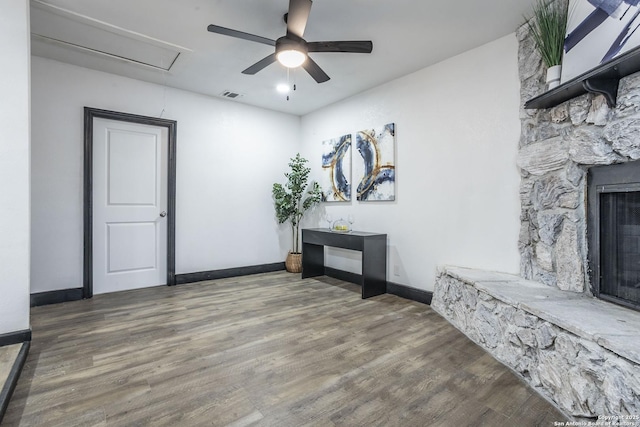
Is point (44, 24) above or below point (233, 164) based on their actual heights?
above

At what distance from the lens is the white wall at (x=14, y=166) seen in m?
2.25

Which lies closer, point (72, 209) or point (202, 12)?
point (202, 12)

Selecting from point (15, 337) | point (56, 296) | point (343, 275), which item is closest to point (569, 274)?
point (343, 275)

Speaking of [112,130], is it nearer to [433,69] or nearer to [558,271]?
[433,69]

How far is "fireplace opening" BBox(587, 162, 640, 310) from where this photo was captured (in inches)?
78.7

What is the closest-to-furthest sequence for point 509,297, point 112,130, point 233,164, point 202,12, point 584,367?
point 584,367, point 509,297, point 202,12, point 112,130, point 233,164

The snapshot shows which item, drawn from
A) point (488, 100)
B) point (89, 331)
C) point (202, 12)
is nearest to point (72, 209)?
point (89, 331)

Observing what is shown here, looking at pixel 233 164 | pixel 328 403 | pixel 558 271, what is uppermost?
pixel 233 164

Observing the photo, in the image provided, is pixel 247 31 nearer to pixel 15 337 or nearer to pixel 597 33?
pixel 597 33

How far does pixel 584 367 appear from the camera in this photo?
160cm

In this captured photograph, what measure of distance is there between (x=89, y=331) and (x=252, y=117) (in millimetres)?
3559

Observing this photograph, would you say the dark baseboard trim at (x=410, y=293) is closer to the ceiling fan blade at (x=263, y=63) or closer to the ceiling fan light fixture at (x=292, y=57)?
the ceiling fan light fixture at (x=292, y=57)

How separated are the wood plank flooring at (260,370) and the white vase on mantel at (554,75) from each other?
2092 millimetres

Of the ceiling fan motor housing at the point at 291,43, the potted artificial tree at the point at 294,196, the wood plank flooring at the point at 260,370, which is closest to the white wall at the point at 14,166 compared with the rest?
the wood plank flooring at the point at 260,370
